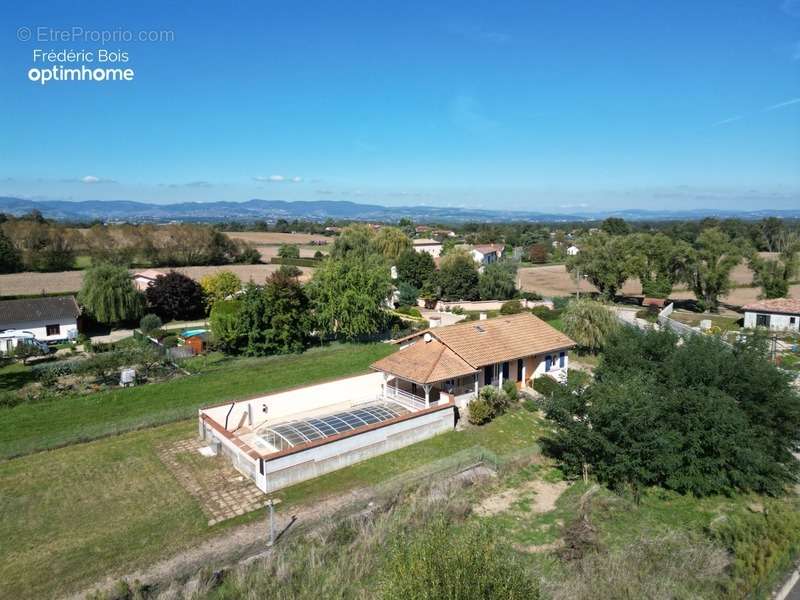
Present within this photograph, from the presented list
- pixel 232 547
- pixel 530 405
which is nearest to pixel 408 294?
pixel 530 405

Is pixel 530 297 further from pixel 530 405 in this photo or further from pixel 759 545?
pixel 759 545

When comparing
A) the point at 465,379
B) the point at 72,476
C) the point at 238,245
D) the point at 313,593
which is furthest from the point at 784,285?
the point at 238,245

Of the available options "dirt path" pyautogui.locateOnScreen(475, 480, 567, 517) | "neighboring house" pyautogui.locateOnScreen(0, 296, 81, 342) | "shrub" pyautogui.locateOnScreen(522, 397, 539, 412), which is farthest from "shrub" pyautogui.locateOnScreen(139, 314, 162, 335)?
"dirt path" pyautogui.locateOnScreen(475, 480, 567, 517)

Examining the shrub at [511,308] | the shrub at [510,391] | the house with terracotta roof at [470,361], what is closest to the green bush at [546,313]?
the shrub at [511,308]

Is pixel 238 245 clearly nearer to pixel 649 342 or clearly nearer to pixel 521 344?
pixel 521 344

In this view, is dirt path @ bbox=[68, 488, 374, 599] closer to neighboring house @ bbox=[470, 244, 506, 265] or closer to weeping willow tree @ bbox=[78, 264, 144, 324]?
weeping willow tree @ bbox=[78, 264, 144, 324]

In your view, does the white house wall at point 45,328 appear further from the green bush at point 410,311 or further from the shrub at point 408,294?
the shrub at point 408,294
